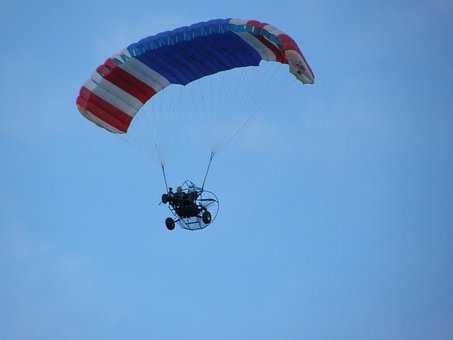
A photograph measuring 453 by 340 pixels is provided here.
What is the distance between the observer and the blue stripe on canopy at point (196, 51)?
33531mm

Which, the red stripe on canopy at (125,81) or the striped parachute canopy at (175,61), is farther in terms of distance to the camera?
the red stripe on canopy at (125,81)

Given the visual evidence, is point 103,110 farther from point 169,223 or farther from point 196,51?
point 169,223

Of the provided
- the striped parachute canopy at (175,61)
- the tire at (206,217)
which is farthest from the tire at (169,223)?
the striped parachute canopy at (175,61)

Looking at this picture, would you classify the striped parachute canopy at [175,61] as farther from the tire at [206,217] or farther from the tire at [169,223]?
the tire at [206,217]

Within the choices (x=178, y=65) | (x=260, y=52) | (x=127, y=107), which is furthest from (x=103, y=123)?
(x=260, y=52)

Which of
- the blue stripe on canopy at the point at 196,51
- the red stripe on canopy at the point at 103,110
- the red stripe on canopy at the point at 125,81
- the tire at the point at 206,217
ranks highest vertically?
Result: the red stripe on canopy at the point at 125,81

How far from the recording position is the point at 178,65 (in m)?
35.2

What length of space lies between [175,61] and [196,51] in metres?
0.93

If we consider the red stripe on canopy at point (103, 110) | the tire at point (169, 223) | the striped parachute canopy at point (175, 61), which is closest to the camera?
the striped parachute canopy at point (175, 61)

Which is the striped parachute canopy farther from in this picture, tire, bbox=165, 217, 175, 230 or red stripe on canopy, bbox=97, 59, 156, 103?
tire, bbox=165, 217, 175, 230

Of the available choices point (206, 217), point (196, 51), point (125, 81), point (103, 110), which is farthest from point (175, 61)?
point (206, 217)

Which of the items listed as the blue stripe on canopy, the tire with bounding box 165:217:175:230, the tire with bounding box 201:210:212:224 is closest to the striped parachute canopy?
the blue stripe on canopy

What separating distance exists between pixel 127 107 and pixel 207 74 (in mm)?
2900

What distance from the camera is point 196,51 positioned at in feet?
113
